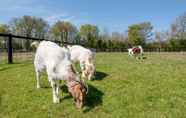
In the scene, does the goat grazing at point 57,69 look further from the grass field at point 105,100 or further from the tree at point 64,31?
the tree at point 64,31

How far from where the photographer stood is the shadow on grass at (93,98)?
206 inches

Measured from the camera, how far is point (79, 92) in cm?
466

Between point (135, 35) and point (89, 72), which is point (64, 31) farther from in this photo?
point (89, 72)

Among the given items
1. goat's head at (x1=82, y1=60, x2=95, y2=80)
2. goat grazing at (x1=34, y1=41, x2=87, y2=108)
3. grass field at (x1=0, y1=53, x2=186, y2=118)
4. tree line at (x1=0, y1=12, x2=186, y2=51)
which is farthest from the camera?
tree line at (x1=0, y1=12, x2=186, y2=51)

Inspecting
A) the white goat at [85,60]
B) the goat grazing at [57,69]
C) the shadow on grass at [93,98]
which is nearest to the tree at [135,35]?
the white goat at [85,60]

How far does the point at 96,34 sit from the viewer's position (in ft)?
255

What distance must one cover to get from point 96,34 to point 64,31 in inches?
453

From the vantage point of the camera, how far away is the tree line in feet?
209

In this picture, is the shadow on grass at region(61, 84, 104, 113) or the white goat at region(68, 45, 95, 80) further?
the white goat at region(68, 45, 95, 80)

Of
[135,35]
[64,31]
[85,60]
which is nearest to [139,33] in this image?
[135,35]

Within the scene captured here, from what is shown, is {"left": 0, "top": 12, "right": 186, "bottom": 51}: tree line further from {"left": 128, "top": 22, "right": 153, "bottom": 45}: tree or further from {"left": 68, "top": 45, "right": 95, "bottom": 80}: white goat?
{"left": 68, "top": 45, "right": 95, "bottom": 80}: white goat

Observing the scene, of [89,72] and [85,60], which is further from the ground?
[85,60]

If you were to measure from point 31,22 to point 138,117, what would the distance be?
6415cm

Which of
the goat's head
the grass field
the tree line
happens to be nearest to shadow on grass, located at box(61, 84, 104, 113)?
the grass field
